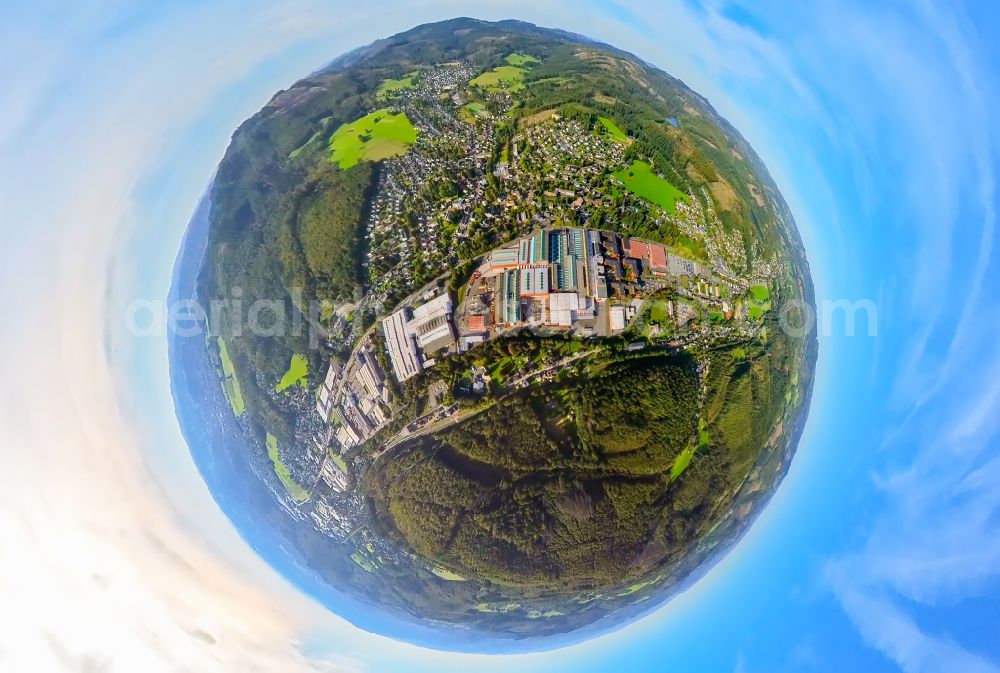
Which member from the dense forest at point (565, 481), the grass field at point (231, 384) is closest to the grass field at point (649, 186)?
the dense forest at point (565, 481)

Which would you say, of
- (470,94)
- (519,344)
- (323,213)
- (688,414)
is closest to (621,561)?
(688,414)

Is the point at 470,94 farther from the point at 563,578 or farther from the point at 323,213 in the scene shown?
the point at 563,578

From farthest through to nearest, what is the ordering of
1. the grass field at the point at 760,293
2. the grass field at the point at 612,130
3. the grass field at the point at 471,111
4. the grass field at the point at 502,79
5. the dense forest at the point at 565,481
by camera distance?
the grass field at the point at 502,79 < the grass field at the point at 612,130 < the grass field at the point at 471,111 < the grass field at the point at 760,293 < the dense forest at the point at 565,481

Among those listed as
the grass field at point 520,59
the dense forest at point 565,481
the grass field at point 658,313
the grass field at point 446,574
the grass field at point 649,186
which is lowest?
the grass field at point 446,574

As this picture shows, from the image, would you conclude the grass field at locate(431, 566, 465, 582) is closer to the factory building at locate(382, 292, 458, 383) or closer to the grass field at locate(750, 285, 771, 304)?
the factory building at locate(382, 292, 458, 383)

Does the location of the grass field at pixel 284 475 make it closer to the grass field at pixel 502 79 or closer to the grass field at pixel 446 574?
the grass field at pixel 446 574

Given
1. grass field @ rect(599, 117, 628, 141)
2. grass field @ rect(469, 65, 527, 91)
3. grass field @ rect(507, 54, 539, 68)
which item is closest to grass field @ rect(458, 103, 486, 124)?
grass field @ rect(469, 65, 527, 91)
